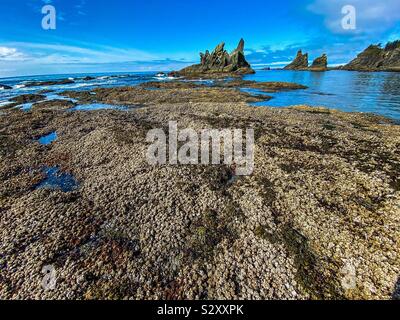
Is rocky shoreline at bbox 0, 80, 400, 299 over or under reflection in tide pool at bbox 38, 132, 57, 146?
under

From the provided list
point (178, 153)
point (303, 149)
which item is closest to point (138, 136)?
point (178, 153)

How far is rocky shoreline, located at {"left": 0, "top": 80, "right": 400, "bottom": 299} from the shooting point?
11.5 metres

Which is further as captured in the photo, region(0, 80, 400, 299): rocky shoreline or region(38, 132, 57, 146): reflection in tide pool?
region(38, 132, 57, 146): reflection in tide pool

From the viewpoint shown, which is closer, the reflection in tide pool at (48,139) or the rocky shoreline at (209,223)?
the rocky shoreline at (209,223)

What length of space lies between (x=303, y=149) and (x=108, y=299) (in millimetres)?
22647

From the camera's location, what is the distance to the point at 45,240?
567 inches

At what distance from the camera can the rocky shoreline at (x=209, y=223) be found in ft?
37.8

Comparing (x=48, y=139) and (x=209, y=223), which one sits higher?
(x=48, y=139)

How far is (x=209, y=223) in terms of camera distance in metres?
15.8

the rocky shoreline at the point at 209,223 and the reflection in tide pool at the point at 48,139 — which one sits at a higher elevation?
the reflection in tide pool at the point at 48,139

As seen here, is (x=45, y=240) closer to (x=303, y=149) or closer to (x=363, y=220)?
(x=363, y=220)

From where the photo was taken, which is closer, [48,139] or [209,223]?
[209,223]

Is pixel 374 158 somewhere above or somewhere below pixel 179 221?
above
